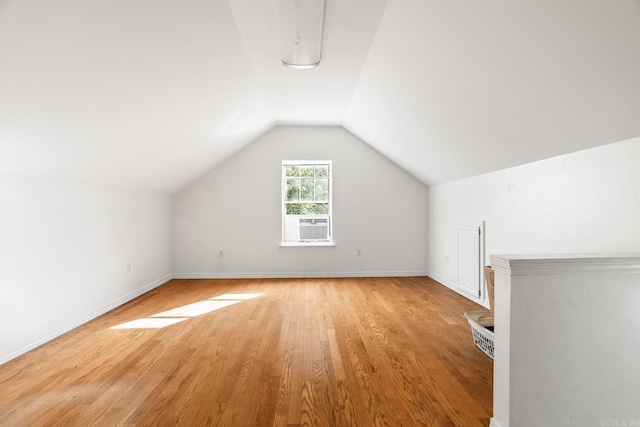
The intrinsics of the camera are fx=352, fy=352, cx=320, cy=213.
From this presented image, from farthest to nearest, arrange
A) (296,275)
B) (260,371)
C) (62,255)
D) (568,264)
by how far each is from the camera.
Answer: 1. (296,275)
2. (62,255)
3. (260,371)
4. (568,264)

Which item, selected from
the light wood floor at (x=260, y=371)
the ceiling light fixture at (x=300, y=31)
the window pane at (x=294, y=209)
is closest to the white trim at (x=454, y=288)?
the light wood floor at (x=260, y=371)

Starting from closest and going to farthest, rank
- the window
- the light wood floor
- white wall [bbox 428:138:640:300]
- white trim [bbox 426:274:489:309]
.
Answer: the light wood floor, white wall [bbox 428:138:640:300], white trim [bbox 426:274:489:309], the window

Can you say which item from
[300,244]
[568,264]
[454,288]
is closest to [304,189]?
[300,244]

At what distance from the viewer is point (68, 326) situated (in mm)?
3439

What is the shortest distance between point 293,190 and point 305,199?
27 centimetres

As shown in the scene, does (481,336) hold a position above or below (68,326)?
above

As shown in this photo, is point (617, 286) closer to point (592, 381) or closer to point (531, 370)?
point (592, 381)

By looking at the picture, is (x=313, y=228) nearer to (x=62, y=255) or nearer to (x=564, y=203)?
(x=62, y=255)

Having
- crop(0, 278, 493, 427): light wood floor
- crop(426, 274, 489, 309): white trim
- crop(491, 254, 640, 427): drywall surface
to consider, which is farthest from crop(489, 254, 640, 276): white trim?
crop(426, 274, 489, 309): white trim

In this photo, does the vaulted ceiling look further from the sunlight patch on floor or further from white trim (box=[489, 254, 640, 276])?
the sunlight patch on floor

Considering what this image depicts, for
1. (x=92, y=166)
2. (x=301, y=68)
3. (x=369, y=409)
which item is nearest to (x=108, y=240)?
(x=92, y=166)

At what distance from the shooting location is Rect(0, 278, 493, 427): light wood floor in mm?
1966

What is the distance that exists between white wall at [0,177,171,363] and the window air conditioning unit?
2.57 metres

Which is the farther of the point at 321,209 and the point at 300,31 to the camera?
the point at 321,209
